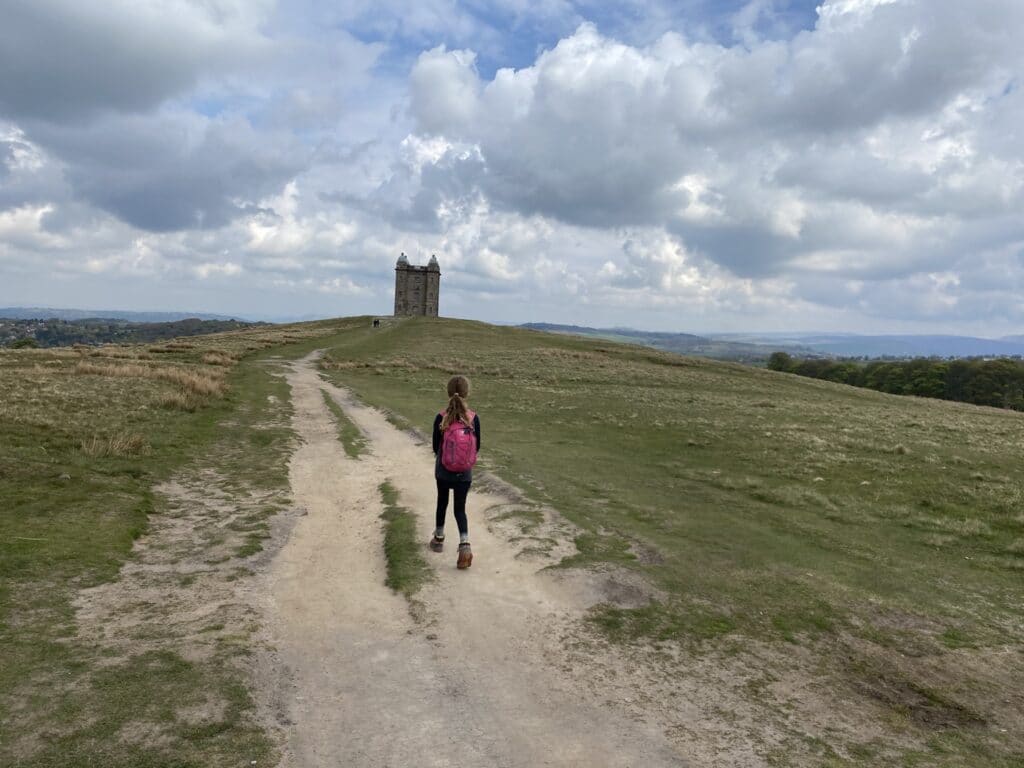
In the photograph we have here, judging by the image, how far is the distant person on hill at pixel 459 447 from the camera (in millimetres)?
10227

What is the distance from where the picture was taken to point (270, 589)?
9.09 meters

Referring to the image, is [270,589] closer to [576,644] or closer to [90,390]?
[576,644]

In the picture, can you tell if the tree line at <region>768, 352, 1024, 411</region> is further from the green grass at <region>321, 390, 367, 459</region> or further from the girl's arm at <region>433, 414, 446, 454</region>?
the girl's arm at <region>433, 414, 446, 454</region>

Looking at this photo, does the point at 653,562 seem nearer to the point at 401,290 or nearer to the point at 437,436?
the point at 437,436

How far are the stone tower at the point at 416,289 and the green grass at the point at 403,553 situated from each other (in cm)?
10826

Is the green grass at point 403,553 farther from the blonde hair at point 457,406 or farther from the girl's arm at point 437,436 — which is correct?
the blonde hair at point 457,406

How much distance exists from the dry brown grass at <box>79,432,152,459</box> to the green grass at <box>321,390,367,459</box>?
18.2 ft

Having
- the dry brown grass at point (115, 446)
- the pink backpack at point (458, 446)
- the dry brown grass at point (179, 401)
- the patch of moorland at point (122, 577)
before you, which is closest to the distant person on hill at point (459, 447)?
the pink backpack at point (458, 446)

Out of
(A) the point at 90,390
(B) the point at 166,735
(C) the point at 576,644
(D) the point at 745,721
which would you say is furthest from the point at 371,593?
(A) the point at 90,390

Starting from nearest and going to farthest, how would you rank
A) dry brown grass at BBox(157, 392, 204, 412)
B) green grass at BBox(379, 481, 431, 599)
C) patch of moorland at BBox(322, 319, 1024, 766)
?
patch of moorland at BBox(322, 319, 1024, 766), green grass at BBox(379, 481, 431, 599), dry brown grass at BBox(157, 392, 204, 412)

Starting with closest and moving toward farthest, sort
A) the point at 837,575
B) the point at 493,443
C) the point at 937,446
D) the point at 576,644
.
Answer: the point at 576,644 → the point at 837,575 → the point at 493,443 → the point at 937,446

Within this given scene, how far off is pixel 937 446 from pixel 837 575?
18.2 m

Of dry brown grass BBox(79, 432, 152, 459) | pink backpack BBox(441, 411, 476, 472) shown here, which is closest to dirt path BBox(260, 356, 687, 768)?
pink backpack BBox(441, 411, 476, 472)

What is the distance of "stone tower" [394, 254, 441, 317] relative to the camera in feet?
392
